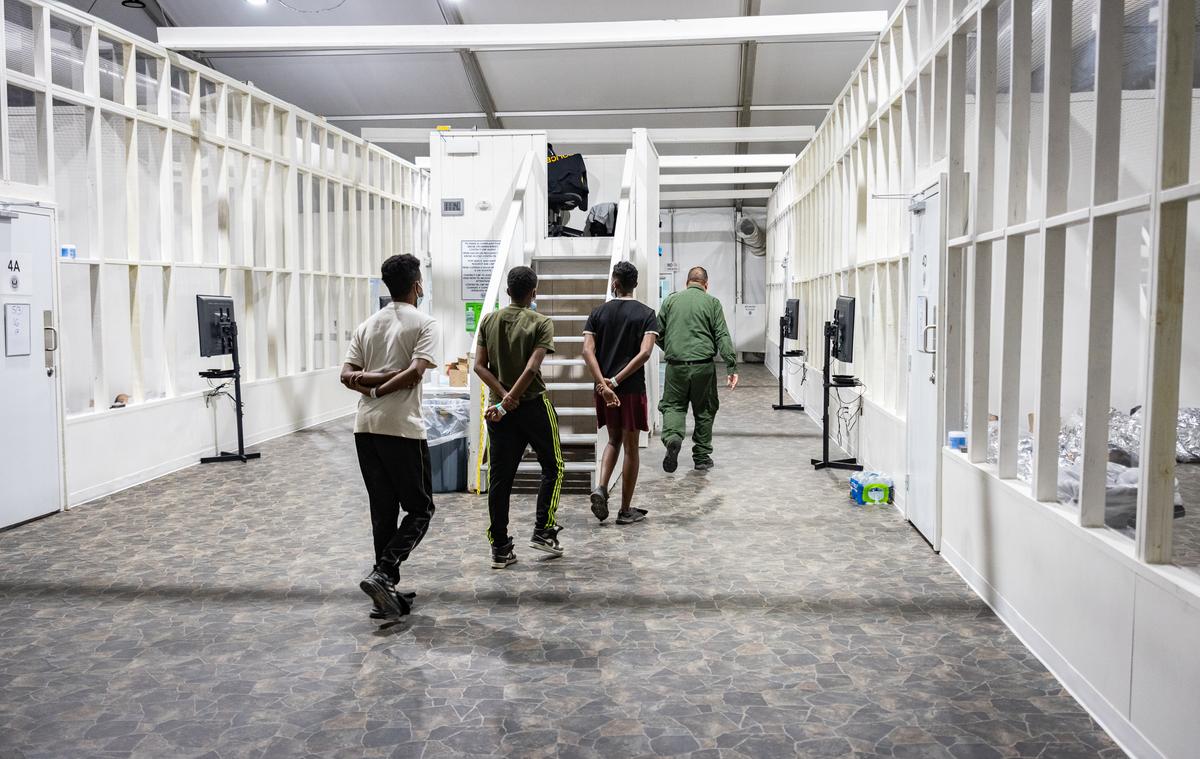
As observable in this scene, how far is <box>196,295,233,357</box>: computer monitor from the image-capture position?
8.36m

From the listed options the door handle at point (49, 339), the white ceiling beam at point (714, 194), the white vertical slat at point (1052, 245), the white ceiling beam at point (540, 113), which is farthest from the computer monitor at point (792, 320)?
the door handle at point (49, 339)

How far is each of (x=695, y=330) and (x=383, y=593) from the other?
13.0 feet

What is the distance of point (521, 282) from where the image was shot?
5074 millimetres

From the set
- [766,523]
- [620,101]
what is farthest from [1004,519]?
[620,101]

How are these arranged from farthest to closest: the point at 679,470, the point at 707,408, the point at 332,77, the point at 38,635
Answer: the point at 332,77, the point at 679,470, the point at 707,408, the point at 38,635

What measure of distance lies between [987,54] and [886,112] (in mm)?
2431

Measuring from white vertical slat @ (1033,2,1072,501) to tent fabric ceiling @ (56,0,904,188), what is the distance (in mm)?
8750

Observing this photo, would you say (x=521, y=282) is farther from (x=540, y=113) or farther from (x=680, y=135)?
(x=540, y=113)

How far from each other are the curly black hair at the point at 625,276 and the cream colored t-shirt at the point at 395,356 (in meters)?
2.14

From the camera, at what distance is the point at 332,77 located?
1452 centimetres

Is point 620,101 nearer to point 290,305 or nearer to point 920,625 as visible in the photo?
point 290,305

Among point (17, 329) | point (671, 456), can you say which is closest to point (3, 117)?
point (17, 329)

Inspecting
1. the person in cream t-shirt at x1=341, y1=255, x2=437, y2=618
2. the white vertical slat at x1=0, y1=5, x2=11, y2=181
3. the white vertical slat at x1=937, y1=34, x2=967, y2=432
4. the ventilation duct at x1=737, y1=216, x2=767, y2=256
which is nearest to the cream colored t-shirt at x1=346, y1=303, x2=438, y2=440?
the person in cream t-shirt at x1=341, y1=255, x2=437, y2=618

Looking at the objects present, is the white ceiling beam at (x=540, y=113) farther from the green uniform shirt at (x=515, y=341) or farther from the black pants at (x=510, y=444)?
the black pants at (x=510, y=444)
